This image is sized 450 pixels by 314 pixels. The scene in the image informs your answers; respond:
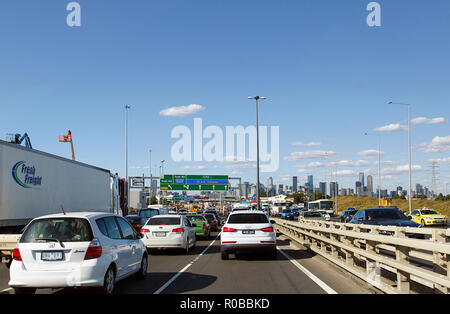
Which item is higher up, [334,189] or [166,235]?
[334,189]

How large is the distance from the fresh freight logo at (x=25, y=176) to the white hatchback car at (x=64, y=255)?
27.7 ft

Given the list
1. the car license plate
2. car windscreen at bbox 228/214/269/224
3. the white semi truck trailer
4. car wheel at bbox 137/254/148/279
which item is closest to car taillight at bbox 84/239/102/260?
the car license plate

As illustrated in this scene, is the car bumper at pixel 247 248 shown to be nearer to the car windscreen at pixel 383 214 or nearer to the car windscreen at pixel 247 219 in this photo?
the car windscreen at pixel 247 219

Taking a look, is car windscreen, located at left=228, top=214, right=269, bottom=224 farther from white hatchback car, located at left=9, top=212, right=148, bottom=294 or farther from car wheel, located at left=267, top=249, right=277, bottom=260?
white hatchback car, located at left=9, top=212, right=148, bottom=294

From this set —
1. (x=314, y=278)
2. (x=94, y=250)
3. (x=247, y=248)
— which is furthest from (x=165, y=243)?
(x=94, y=250)

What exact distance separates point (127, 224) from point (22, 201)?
7.74 meters

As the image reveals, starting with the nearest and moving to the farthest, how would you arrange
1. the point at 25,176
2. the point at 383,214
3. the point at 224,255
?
the point at 224,255 < the point at 25,176 < the point at 383,214

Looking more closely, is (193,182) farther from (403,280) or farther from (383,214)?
(403,280)

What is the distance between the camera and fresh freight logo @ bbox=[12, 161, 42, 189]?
1642 cm

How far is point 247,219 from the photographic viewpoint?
16297mm

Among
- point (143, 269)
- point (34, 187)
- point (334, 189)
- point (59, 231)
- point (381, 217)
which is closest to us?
point (59, 231)

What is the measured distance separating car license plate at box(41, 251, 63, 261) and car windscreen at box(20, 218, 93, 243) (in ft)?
0.78

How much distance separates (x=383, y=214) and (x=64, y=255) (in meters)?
15.1
